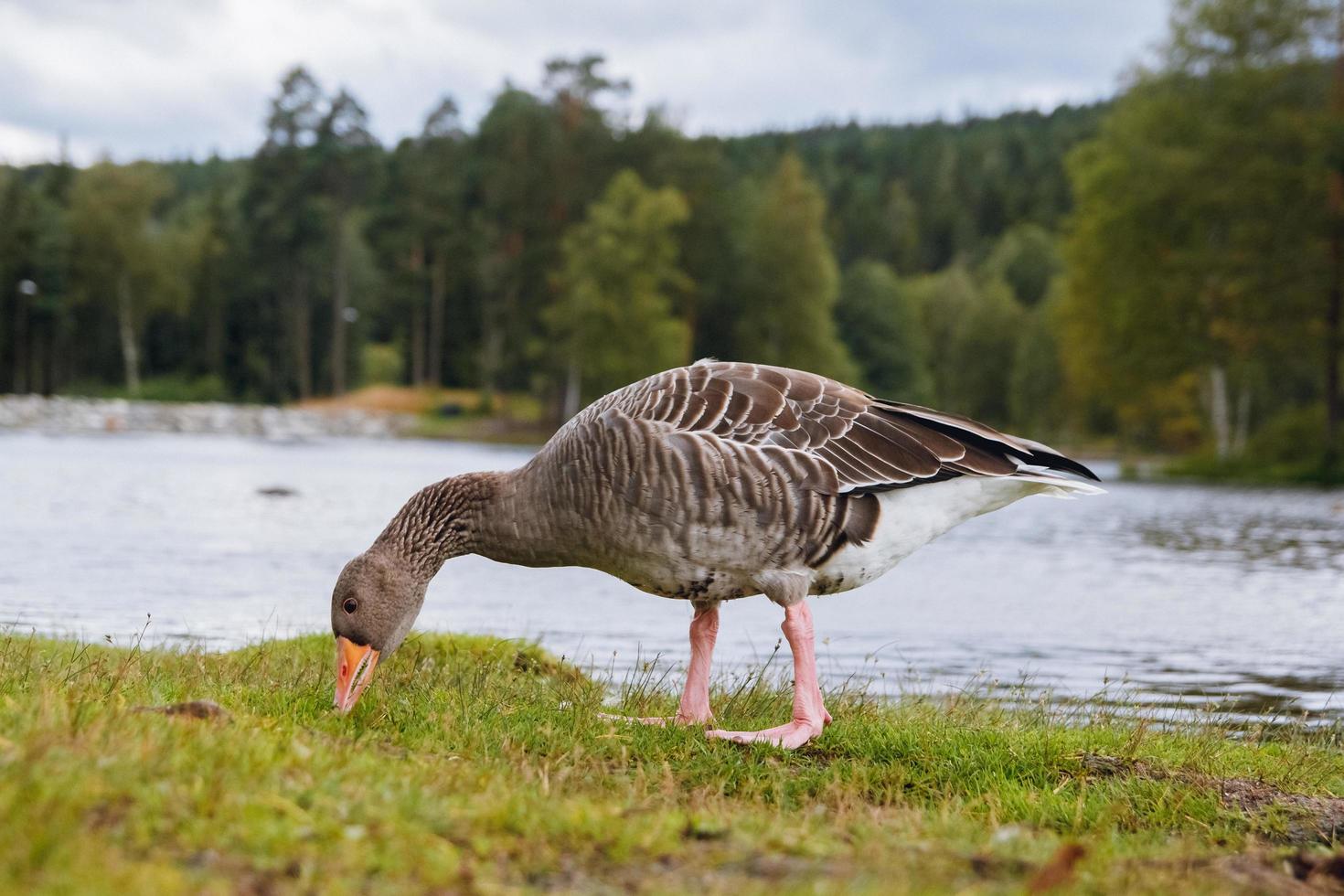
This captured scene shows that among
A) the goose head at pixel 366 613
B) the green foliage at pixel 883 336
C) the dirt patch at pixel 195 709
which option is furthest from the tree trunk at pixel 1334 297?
the green foliage at pixel 883 336

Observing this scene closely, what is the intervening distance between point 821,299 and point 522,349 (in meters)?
21.4

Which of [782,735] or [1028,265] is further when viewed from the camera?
[1028,265]

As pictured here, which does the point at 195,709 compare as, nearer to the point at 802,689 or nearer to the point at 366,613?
the point at 366,613

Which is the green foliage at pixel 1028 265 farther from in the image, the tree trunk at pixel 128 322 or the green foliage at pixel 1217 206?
the tree trunk at pixel 128 322

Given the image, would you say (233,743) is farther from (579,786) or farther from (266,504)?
(266,504)

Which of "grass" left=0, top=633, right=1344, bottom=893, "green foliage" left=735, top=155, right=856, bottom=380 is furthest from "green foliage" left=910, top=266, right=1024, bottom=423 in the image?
"grass" left=0, top=633, right=1344, bottom=893

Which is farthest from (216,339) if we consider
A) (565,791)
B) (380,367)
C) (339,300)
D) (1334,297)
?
(565,791)

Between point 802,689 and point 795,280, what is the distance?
7914cm

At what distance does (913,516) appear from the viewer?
26.3 feet

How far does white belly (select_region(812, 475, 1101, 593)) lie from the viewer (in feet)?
25.8

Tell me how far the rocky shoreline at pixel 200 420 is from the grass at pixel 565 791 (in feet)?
238

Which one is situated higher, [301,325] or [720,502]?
[301,325]

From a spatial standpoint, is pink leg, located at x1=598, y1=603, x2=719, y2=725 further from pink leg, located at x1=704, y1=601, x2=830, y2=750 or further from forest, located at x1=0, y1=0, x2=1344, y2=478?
forest, located at x1=0, y1=0, x2=1344, y2=478

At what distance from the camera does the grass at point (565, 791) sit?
4168 mm
